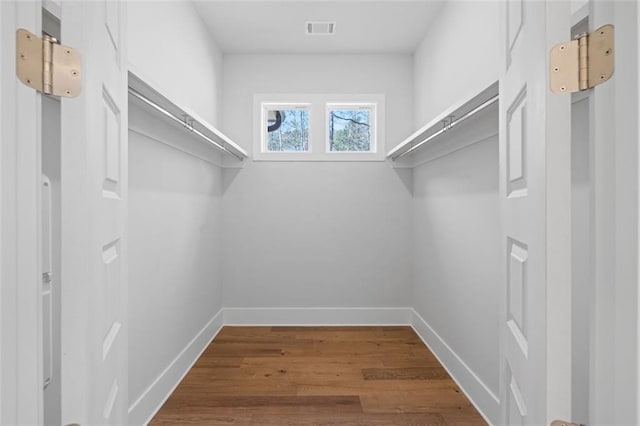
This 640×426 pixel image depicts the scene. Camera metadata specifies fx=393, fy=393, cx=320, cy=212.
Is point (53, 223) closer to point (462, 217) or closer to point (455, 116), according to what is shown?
point (455, 116)

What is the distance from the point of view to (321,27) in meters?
2.95

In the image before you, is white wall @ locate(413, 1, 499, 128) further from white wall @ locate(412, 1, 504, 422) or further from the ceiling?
the ceiling

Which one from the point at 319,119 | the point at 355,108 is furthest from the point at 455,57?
the point at 319,119

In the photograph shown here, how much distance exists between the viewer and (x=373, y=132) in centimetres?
359

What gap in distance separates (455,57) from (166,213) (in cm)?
195

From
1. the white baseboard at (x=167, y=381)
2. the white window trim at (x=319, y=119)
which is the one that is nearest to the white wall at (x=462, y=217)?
the white window trim at (x=319, y=119)

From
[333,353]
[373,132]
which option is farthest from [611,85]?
[373,132]

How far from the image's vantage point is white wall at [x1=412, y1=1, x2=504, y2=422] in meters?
1.91

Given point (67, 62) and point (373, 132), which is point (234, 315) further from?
point (67, 62)

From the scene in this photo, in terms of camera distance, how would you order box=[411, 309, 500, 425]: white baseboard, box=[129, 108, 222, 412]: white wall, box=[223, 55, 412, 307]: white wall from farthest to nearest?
box=[223, 55, 412, 307]: white wall
box=[411, 309, 500, 425]: white baseboard
box=[129, 108, 222, 412]: white wall

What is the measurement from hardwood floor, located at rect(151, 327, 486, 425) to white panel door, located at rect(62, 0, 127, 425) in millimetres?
1267

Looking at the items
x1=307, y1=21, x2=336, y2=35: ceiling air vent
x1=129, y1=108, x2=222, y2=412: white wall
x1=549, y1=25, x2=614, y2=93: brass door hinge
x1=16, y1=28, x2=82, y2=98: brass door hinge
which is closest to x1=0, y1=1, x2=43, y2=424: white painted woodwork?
x1=16, y1=28, x2=82, y2=98: brass door hinge

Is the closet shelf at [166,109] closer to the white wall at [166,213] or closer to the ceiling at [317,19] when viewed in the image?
the white wall at [166,213]

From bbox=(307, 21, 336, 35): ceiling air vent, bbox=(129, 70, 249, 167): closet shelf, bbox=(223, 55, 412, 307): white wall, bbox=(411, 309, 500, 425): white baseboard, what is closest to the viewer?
bbox=(129, 70, 249, 167): closet shelf
